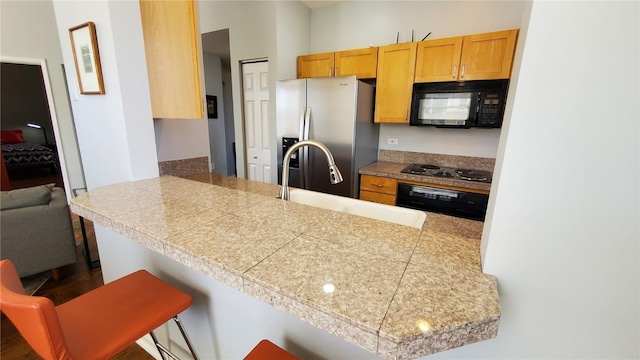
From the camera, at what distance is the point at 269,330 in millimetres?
1038

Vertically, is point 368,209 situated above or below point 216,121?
below

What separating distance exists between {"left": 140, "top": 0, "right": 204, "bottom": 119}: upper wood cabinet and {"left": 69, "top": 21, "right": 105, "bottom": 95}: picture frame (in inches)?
9.5

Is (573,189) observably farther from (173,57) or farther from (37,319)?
(173,57)

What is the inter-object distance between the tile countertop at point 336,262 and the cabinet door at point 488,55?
69.9 inches

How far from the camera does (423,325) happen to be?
50 cm

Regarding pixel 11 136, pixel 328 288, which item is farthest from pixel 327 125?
pixel 11 136

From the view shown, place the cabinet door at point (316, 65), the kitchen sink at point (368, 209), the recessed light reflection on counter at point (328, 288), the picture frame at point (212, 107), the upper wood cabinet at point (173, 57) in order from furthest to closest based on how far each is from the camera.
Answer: the picture frame at point (212, 107) < the cabinet door at point (316, 65) < the upper wood cabinet at point (173, 57) < the kitchen sink at point (368, 209) < the recessed light reflection on counter at point (328, 288)

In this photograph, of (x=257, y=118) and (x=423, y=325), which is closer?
(x=423, y=325)

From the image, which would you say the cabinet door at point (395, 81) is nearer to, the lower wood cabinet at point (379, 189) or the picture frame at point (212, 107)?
the lower wood cabinet at point (379, 189)

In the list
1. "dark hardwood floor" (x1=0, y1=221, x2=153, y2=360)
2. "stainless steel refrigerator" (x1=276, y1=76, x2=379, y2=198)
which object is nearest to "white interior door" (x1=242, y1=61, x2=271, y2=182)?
"stainless steel refrigerator" (x1=276, y1=76, x2=379, y2=198)

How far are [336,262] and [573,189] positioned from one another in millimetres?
549

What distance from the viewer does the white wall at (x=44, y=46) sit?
3.24 m

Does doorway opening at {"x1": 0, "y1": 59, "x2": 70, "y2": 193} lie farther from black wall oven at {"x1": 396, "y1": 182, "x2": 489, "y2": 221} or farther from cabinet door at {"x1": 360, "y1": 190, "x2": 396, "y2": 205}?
black wall oven at {"x1": 396, "y1": 182, "x2": 489, "y2": 221}

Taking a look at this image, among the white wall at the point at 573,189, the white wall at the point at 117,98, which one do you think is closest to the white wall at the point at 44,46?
the white wall at the point at 117,98
